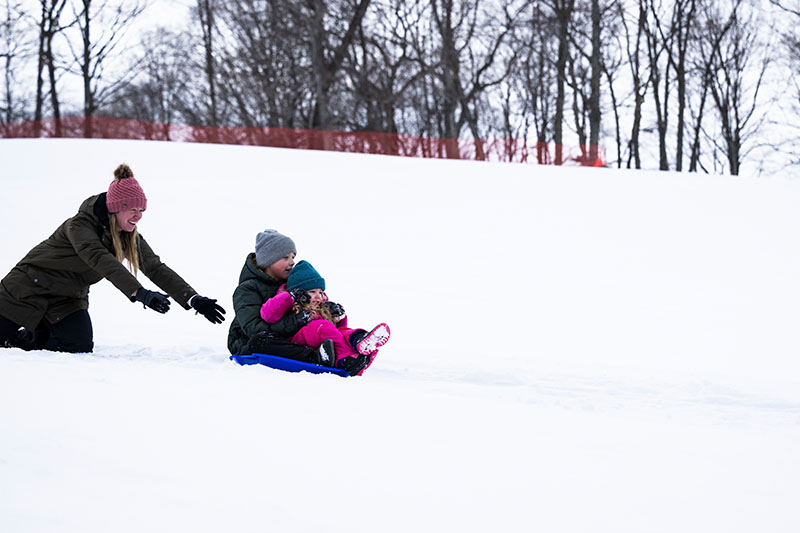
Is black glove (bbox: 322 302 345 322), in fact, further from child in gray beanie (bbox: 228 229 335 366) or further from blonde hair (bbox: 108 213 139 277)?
blonde hair (bbox: 108 213 139 277)

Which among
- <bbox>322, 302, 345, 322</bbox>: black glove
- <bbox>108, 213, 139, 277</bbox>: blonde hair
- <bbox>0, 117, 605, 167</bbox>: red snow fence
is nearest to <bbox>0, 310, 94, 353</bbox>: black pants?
<bbox>108, 213, 139, 277</bbox>: blonde hair

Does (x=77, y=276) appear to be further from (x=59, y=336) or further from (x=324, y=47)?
(x=324, y=47)

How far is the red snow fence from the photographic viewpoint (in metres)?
16.8

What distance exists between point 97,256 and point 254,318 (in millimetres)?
850

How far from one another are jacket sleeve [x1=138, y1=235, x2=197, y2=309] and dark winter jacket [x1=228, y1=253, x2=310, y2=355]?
307 mm

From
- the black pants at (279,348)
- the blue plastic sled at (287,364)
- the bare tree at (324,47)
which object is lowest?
the blue plastic sled at (287,364)

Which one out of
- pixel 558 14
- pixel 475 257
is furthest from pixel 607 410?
pixel 558 14

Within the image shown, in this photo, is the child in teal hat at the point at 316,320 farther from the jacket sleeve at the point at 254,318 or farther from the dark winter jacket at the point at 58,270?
the dark winter jacket at the point at 58,270

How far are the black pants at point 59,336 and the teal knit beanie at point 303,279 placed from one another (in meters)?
1.22

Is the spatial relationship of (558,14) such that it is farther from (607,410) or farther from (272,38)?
(607,410)

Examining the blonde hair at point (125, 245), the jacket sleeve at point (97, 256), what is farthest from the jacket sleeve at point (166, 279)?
the jacket sleeve at point (97, 256)

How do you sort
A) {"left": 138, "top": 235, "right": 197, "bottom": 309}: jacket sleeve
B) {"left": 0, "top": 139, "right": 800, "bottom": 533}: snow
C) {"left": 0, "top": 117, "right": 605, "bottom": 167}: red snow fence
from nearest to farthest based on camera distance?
{"left": 0, "top": 139, "right": 800, "bottom": 533}: snow → {"left": 138, "top": 235, "right": 197, "bottom": 309}: jacket sleeve → {"left": 0, "top": 117, "right": 605, "bottom": 167}: red snow fence

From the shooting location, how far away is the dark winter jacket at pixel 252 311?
3969 millimetres

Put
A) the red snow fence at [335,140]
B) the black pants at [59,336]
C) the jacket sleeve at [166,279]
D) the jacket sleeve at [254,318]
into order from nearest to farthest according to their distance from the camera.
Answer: the jacket sleeve at [254,318] → the black pants at [59,336] → the jacket sleeve at [166,279] → the red snow fence at [335,140]
